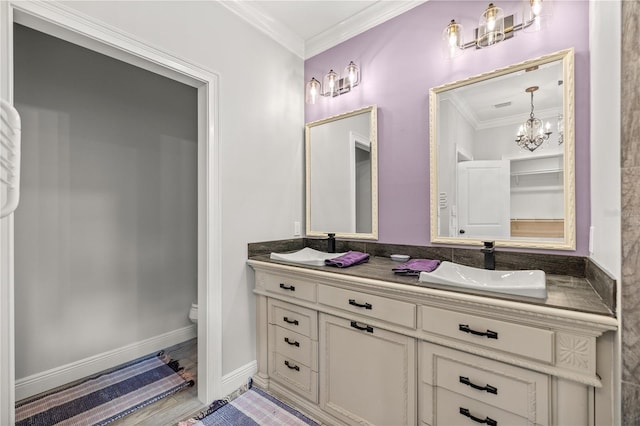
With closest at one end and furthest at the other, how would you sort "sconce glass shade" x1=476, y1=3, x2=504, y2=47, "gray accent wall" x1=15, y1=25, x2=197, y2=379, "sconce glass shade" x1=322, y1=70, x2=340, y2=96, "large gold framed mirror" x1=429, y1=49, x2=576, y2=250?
"large gold framed mirror" x1=429, y1=49, x2=576, y2=250 → "sconce glass shade" x1=476, y1=3, x2=504, y2=47 → "gray accent wall" x1=15, y1=25, x2=197, y2=379 → "sconce glass shade" x1=322, y1=70, x2=340, y2=96

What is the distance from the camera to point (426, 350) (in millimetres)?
1307

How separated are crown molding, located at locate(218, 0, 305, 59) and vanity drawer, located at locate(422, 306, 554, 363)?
219cm

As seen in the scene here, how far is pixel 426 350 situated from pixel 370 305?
32cm

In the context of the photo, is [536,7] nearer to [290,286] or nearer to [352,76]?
[352,76]

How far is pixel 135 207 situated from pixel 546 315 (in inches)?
109

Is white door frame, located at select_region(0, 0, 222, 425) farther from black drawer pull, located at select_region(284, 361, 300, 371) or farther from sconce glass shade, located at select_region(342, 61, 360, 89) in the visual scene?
sconce glass shade, located at select_region(342, 61, 360, 89)

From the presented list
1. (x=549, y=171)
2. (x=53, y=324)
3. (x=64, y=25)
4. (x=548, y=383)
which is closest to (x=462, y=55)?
(x=549, y=171)

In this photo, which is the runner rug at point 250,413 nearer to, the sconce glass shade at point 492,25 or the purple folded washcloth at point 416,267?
the purple folded washcloth at point 416,267

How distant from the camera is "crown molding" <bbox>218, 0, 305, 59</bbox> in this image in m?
1.98

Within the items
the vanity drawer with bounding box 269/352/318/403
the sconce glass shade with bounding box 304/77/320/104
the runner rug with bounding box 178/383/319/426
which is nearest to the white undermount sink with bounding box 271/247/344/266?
the vanity drawer with bounding box 269/352/318/403

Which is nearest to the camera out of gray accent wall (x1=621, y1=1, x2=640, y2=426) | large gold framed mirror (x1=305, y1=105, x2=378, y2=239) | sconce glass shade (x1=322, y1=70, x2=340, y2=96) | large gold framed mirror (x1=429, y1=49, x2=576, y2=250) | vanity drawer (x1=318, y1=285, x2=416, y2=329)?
gray accent wall (x1=621, y1=1, x2=640, y2=426)

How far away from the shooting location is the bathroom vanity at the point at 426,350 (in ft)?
3.26

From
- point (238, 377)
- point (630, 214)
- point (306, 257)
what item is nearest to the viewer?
point (630, 214)

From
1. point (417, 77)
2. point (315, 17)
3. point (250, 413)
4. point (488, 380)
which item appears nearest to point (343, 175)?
point (417, 77)
